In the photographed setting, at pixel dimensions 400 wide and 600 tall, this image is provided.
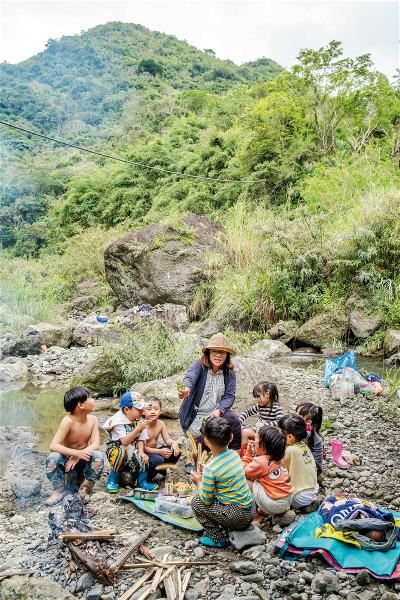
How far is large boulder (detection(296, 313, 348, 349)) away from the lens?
360 inches

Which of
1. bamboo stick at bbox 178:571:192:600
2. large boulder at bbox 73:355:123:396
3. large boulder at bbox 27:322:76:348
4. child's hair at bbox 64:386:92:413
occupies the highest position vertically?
child's hair at bbox 64:386:92:413

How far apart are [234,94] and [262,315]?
15.1 meters

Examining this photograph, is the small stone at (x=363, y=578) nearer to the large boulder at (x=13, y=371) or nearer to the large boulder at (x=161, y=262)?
the large boulder at (x=13, y=371)

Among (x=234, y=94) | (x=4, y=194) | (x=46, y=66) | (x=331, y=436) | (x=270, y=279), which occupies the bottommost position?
(x=331, y=436)

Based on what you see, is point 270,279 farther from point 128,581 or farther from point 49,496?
point 128,581

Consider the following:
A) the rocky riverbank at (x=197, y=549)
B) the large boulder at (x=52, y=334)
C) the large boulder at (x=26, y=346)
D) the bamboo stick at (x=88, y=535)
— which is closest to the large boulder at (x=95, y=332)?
the large boulder at (x=52, y=334)

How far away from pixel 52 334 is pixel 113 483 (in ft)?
25.1

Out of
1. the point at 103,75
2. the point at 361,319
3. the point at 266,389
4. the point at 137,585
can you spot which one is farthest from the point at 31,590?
the point at 103,75

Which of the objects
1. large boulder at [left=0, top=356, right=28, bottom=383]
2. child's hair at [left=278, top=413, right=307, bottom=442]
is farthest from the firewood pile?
large boulder at [left=0, top=356, right=28, bottom=383]

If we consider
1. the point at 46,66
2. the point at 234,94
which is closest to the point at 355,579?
the point at 234,94

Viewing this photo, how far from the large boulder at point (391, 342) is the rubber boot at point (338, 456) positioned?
13.8 ft

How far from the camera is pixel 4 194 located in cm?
2514

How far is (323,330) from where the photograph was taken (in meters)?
9.26

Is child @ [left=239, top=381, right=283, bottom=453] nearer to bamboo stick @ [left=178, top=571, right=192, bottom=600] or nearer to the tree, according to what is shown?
bamboo stick @ [left=178, top=571, right=192, bottom=600]
